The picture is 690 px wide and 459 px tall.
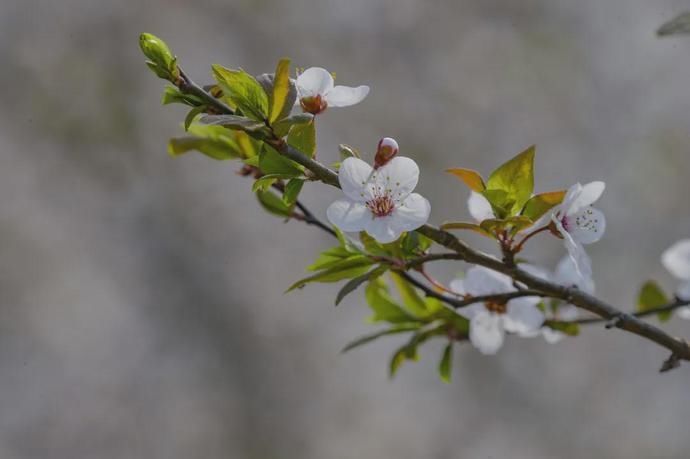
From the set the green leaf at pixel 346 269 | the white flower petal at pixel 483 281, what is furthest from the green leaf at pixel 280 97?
the white flower petal at pixel 483 281

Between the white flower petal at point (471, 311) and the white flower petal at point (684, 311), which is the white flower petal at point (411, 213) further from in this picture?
the white flower petal at point (684, 311)

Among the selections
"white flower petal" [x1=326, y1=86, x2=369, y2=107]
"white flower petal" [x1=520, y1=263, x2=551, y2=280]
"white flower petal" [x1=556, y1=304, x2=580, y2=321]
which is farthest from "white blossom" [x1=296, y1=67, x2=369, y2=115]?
"white flower petal" [x1=556, y1=304, x2=580, y2=321]

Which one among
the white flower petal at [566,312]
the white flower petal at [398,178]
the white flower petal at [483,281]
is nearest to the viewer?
the white flower petal at [398,178]

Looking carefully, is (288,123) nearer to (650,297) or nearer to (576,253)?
(576,253)

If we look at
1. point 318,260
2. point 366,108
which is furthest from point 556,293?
point 366,108

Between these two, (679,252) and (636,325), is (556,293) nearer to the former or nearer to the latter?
(636,325)

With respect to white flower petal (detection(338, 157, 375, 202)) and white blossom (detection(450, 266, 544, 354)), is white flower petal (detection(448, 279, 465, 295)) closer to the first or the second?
white blossom (detection(450, 266, 544, 354))
